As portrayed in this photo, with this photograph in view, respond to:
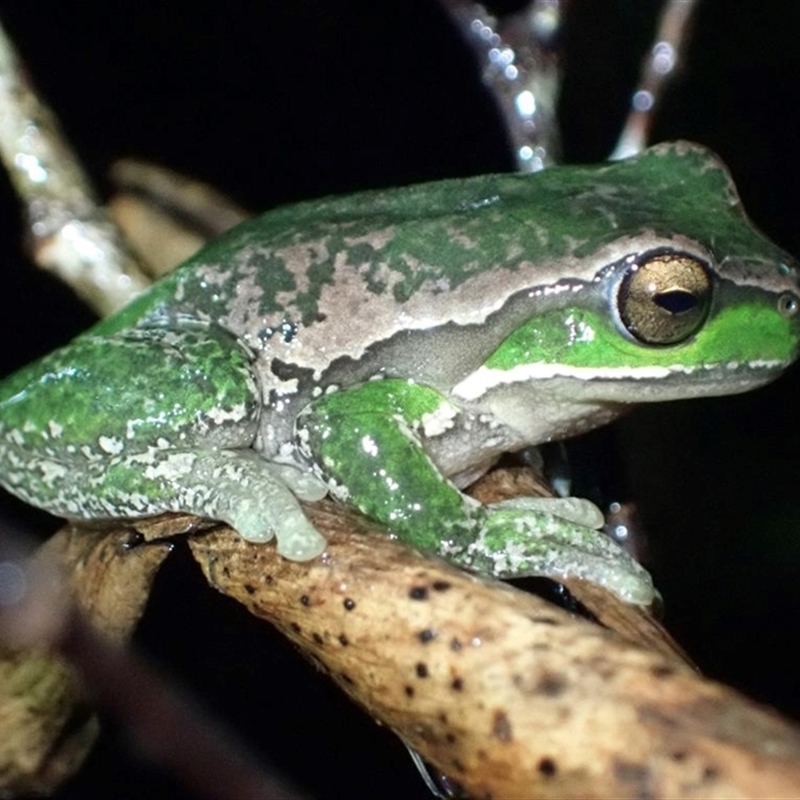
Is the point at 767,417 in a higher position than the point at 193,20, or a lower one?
lower

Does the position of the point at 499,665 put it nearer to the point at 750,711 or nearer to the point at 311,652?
the point at 750,711

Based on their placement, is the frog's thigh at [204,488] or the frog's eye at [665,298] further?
the frog's eye at [665,298]

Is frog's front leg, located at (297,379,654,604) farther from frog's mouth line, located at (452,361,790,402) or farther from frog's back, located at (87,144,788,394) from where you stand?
frog's mouth line, located at (452,361,790,402)

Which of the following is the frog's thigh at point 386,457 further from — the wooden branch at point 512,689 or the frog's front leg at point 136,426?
the wooden branch at point 512,689

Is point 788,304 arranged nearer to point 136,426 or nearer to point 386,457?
point 386,457

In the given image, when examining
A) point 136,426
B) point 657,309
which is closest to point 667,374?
point 657,309

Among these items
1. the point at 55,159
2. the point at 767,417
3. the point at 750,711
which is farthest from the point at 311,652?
the point at 767,417

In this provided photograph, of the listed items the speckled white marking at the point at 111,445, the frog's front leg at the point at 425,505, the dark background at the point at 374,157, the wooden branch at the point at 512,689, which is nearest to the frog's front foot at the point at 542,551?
the frog's front leg at the point at 425,505

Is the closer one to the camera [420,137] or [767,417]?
[767,417]
